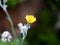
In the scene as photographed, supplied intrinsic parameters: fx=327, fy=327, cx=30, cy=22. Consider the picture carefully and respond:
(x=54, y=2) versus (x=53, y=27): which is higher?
(x=54, y=2)

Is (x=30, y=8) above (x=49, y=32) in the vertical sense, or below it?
above

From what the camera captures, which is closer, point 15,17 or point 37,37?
point 37,37

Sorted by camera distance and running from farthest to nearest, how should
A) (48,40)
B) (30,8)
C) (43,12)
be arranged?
(30,8)
(43,12)
(48,40)

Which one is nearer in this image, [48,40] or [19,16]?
[48,40]

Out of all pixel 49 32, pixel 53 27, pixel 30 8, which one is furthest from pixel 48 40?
pixel 30 8

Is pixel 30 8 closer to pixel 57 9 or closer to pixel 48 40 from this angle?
pixel 57 9

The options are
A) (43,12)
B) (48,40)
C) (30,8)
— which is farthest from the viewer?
(30,8)

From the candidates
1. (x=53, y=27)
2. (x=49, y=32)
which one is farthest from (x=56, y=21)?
(x=49, y=32)

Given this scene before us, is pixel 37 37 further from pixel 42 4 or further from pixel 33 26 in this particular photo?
pixel 42 4
